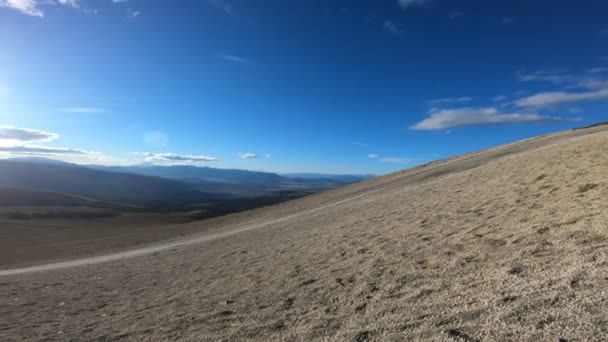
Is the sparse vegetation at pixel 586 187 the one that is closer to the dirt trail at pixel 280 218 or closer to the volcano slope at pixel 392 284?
the volcano slope at pixel 392 284

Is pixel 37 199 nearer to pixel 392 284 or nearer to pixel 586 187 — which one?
pixel 392 284

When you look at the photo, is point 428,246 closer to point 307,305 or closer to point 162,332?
point 307,305

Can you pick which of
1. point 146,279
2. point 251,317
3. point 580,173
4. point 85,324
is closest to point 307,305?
point 251,317

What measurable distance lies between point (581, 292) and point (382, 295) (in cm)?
301

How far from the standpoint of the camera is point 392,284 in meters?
6.85

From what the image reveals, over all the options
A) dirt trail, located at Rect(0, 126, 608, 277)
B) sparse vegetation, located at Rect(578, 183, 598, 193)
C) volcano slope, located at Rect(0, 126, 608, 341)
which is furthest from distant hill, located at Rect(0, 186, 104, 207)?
sparse vegetation, located at Rect(578, 183, 598, 193)

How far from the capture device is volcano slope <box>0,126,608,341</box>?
4.78 metres

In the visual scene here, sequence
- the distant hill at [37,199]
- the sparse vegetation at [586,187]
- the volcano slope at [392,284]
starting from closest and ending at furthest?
the volcano slope at [392,284] < the sparse vegetation at [586,187] < the distant hill at [37,199]

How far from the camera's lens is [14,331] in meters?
7.59

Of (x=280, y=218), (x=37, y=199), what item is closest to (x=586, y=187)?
(x=280, y=218)

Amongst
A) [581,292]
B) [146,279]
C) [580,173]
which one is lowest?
[146,279]

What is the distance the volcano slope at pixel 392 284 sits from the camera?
15.7 ft

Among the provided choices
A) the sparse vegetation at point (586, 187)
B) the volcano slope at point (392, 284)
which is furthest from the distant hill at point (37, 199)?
the sparse vegetation at point (586, 187)

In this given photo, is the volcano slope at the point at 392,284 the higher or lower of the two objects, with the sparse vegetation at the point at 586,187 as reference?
lower
